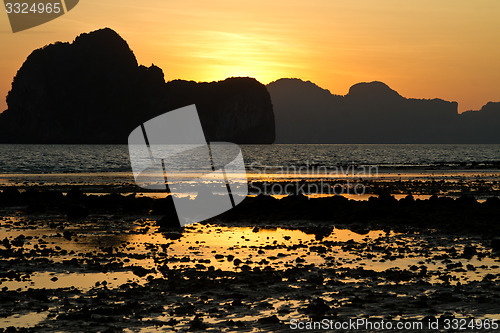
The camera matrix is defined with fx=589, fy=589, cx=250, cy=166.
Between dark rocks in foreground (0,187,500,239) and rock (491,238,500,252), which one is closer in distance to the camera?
rock (491,238,500,252)

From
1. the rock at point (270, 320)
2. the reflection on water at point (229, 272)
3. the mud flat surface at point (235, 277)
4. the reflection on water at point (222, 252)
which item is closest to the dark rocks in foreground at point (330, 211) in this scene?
the mud flat surface at point (235, 277)

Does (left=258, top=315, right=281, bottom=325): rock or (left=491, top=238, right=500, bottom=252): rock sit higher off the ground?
(left=258, top=315, right=281, bottom=325): rock

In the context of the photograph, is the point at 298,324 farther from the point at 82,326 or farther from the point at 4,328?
the point at 4,328

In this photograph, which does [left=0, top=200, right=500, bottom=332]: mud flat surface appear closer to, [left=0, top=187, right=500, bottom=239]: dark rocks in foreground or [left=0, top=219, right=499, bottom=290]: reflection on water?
[left=0, top=219, right=499, bottom=290]: reflection on water

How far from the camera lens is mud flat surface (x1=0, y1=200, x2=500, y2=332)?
11.8 m

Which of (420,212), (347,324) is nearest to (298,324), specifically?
(347,324)

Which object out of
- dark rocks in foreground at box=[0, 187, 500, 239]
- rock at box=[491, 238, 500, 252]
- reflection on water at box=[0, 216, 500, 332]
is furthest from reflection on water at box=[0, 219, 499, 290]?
dark rocks in foreground at box=[0, 187, 500, 239]

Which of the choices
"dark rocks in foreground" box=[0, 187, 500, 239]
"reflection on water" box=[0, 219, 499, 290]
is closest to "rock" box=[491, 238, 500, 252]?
"reflection on water" box=[0, 219, 499, 290]

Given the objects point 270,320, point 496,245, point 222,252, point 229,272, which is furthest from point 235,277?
point 496,245

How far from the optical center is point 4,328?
36.0ft

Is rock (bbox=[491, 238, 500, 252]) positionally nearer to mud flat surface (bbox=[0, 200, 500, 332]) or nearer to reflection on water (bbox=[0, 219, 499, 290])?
mud flat surface (bbox=[0, 200, 500, 332])

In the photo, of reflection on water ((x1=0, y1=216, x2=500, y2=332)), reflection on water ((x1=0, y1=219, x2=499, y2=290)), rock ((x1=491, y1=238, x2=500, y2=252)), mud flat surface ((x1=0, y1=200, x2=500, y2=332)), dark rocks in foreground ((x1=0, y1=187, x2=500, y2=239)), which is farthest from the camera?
dark rocks in foreground ((x1=0, y1=187, x2=500, y2=239))

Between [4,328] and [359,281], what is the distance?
27.1 feet

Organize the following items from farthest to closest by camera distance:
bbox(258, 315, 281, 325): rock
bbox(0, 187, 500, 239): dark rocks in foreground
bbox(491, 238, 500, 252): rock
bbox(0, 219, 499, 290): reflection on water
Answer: bbox(0, 187, 500, 239): dark rocks in foreground
bbox(491, 238, 500, 252): rock
bbox(0, 219, 499, 290): reflection on water
bbox(258, 315, 281, 325): rock
